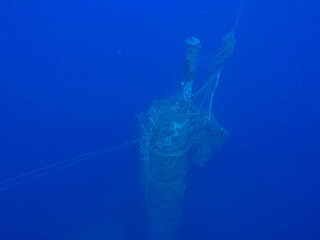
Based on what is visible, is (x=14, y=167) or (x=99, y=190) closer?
(x=99, y=190)

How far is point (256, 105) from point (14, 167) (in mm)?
7323

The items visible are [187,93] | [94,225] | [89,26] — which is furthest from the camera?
[89,26]

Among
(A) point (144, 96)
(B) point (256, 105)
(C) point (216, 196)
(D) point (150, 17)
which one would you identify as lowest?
(C) point (216, 196)

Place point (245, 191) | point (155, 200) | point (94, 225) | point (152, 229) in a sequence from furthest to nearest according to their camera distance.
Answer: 1. point (245, 191)
2. point (94, 225)
3. point (152, 229)
4. point (155, 200)

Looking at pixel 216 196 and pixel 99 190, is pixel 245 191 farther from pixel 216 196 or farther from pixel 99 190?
pixel 99 190

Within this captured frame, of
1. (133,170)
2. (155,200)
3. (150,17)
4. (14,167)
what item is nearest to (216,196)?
(133,170)

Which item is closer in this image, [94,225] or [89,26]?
[94,225]

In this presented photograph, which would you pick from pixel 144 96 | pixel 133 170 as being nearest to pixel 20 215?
pixel 133 170

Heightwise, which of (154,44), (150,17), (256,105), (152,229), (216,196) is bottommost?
(152,229)

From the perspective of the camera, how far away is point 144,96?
784 centimetres

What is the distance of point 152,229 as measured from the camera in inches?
170

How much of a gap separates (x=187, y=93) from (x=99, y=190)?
4.96 m

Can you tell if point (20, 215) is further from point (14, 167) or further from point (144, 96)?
point (144, 96)

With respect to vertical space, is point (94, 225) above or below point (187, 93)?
above
